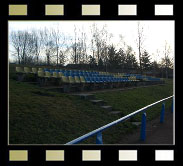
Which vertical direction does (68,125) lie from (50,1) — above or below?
below

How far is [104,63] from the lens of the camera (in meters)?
25.9

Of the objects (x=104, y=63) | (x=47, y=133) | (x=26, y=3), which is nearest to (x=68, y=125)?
(x=47, y=133)

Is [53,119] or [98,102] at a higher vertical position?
[98,102]

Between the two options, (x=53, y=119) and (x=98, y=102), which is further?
(x=98, y=102)

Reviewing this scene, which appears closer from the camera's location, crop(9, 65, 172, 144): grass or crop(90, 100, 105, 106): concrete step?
crop(9, 65, 172, 144): grass

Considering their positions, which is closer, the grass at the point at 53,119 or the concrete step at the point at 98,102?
the grass at the point at 53,119

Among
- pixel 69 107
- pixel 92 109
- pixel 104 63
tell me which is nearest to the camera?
pixel 69 107

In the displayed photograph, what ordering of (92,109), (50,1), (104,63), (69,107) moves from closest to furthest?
(50,1) < (69,107) < (92,109) < (104,63)

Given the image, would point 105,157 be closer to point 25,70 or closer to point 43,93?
point 43,93

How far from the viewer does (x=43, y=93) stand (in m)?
9.91
